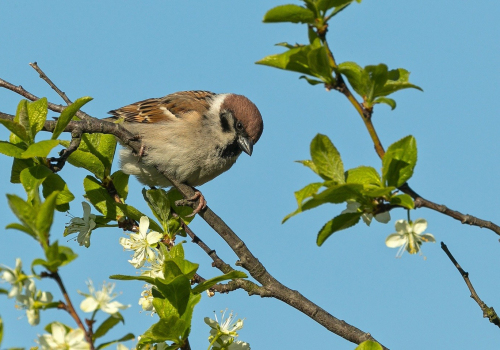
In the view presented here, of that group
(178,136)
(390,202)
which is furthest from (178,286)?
(178,136)

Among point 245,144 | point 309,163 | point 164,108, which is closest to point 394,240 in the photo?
point 309,163

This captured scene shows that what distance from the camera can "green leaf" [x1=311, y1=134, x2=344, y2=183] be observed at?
150cm

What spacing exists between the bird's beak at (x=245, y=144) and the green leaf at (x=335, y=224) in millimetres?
2559

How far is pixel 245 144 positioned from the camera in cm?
417

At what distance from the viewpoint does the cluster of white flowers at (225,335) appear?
6.43 feet

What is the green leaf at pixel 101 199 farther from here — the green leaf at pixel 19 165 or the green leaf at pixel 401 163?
the green leaf at pixel 401 163

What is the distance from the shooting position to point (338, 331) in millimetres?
2014

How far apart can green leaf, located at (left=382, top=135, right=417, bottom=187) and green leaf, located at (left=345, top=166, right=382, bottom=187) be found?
4cm

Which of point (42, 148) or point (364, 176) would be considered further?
point (42, 148)

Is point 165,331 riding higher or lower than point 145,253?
lower

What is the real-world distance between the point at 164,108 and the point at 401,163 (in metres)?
3.06

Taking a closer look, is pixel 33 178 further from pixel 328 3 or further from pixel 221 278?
pixel 328 3

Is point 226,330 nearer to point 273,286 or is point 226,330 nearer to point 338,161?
point 273,286

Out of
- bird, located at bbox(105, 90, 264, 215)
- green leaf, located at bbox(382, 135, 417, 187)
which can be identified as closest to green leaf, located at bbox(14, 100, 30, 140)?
green leaf, located at bbox(382, 135, 417, 187)
